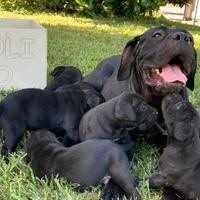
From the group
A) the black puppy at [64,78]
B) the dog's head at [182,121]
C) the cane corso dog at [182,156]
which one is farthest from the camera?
the black puppy at [64,78]

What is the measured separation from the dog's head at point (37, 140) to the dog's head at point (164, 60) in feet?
2.98

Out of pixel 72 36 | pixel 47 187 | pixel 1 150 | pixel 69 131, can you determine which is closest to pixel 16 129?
pixel 1 150

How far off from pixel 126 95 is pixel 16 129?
37.2 inches

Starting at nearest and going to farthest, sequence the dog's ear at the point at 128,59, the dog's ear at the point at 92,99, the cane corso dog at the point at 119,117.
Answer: the cane corso dog at the point at 119,117 < the dog's ear at the point at 128,59 < the dog's ear at the point at 92,99

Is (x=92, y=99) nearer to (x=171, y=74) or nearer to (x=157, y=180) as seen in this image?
(x=171, y=74)

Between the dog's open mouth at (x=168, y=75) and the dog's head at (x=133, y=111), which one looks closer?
the dog's head at (x=133, y=111)

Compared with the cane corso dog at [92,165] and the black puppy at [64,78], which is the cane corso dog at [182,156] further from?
the black puppy at [64,78]

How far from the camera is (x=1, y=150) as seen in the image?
12.4 feet

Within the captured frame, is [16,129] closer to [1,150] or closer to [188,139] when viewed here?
[1,150]

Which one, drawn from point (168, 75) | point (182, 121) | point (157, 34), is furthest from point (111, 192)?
point (157, 34)

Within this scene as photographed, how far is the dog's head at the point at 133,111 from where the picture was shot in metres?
3.55

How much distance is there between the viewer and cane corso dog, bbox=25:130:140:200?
3057 millimetres

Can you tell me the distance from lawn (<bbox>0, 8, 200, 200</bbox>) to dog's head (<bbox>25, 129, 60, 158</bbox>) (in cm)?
10

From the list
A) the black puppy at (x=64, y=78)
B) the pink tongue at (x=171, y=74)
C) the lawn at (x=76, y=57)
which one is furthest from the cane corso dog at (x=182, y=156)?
the black puppy at (x=64, y=78)
